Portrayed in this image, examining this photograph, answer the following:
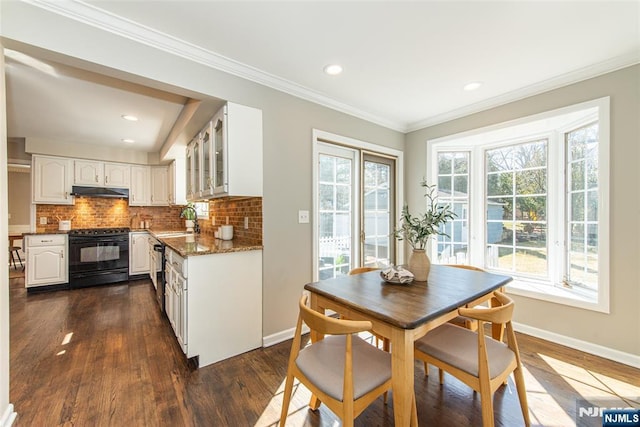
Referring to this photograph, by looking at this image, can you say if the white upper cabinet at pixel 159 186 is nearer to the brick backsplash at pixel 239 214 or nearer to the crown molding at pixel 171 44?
the brick backsplash at pixel 239 214

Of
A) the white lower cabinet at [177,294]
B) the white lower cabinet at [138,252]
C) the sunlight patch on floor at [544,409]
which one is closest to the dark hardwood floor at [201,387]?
the sunlight patch on floor at [544,409]

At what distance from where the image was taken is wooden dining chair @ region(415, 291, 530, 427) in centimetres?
127

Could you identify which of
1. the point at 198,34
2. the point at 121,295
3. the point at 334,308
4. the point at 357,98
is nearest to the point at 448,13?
the point at 357,98

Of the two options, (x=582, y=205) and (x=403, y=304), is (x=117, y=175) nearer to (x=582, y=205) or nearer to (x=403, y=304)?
(x=403, y=304)

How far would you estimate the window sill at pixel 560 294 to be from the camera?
2318mm

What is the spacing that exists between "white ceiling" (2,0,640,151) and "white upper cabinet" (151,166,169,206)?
232cm

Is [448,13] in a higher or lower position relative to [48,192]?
higher

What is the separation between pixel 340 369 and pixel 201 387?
1.20m

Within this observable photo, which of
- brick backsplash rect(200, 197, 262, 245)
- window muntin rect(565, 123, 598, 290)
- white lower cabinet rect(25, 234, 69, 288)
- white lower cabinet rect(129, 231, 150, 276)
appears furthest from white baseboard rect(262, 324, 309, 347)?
white lower cabinet rect(25, 234, 69, 288)

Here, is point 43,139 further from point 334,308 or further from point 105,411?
point 334,308

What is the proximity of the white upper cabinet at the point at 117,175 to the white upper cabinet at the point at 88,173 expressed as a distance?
7cm

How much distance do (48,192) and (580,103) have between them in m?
7.28

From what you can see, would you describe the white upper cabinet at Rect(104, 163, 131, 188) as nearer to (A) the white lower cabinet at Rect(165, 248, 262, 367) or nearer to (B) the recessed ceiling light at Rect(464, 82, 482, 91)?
(A) the white lower cabinet at Rect(165, 248, 262, 367)

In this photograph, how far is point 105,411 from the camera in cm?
163
